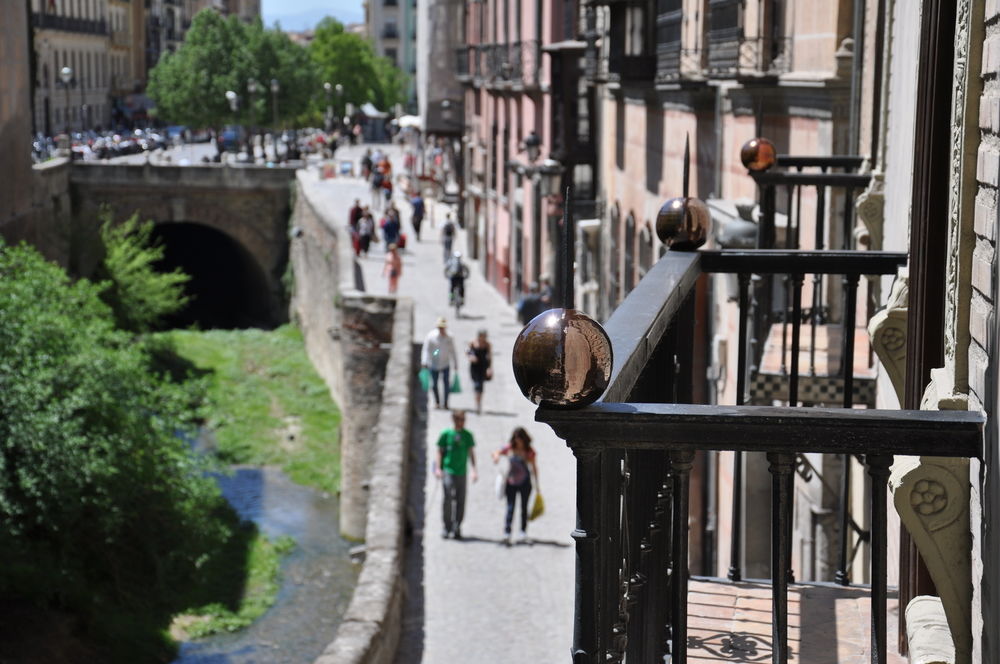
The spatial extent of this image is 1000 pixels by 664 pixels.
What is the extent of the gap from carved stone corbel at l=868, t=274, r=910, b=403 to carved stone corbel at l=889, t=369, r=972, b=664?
5.48 ft

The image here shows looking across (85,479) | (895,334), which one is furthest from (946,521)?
(85,479)

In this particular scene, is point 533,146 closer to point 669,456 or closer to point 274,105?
point 669,456

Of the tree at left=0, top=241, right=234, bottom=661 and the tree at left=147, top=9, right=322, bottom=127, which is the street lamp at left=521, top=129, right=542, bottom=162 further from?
the tree at left=147, top=9, right=322, bottom=127

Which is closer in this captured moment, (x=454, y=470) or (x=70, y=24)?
(x=454, y=470)

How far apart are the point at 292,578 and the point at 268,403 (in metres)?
10.4

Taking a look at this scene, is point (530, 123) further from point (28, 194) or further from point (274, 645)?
point (274, 645)

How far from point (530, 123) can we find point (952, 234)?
28.2m

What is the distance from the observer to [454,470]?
49.8ft

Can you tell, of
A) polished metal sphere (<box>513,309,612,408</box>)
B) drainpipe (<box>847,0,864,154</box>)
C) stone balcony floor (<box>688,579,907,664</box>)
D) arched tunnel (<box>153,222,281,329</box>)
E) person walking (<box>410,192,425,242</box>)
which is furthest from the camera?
arched tunnel (<box>153,222,281,329</box>)

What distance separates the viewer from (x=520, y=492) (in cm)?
1520

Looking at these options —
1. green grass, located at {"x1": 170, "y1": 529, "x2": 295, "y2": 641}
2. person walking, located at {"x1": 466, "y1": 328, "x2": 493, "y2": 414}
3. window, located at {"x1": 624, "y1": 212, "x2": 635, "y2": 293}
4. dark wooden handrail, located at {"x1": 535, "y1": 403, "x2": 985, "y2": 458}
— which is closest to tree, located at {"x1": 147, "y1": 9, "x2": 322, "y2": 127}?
green grass, located at {"x1": 170, "y1": 529, "x2": 295, "y2": 641}

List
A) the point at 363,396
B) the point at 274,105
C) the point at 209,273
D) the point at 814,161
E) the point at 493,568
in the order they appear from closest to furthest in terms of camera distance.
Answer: the point at 814,161 → the point at 493,568 → the point at 363,396 → the point at 209,273 → the point at 274,105

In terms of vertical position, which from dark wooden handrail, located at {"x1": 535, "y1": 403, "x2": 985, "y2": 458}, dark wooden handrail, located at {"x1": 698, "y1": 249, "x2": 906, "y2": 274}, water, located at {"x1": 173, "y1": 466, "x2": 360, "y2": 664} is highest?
dark wooden handrail, located at {"x1": 698, "y1": 249, "x2": 906, "y2": 274}

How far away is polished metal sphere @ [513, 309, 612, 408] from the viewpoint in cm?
264
